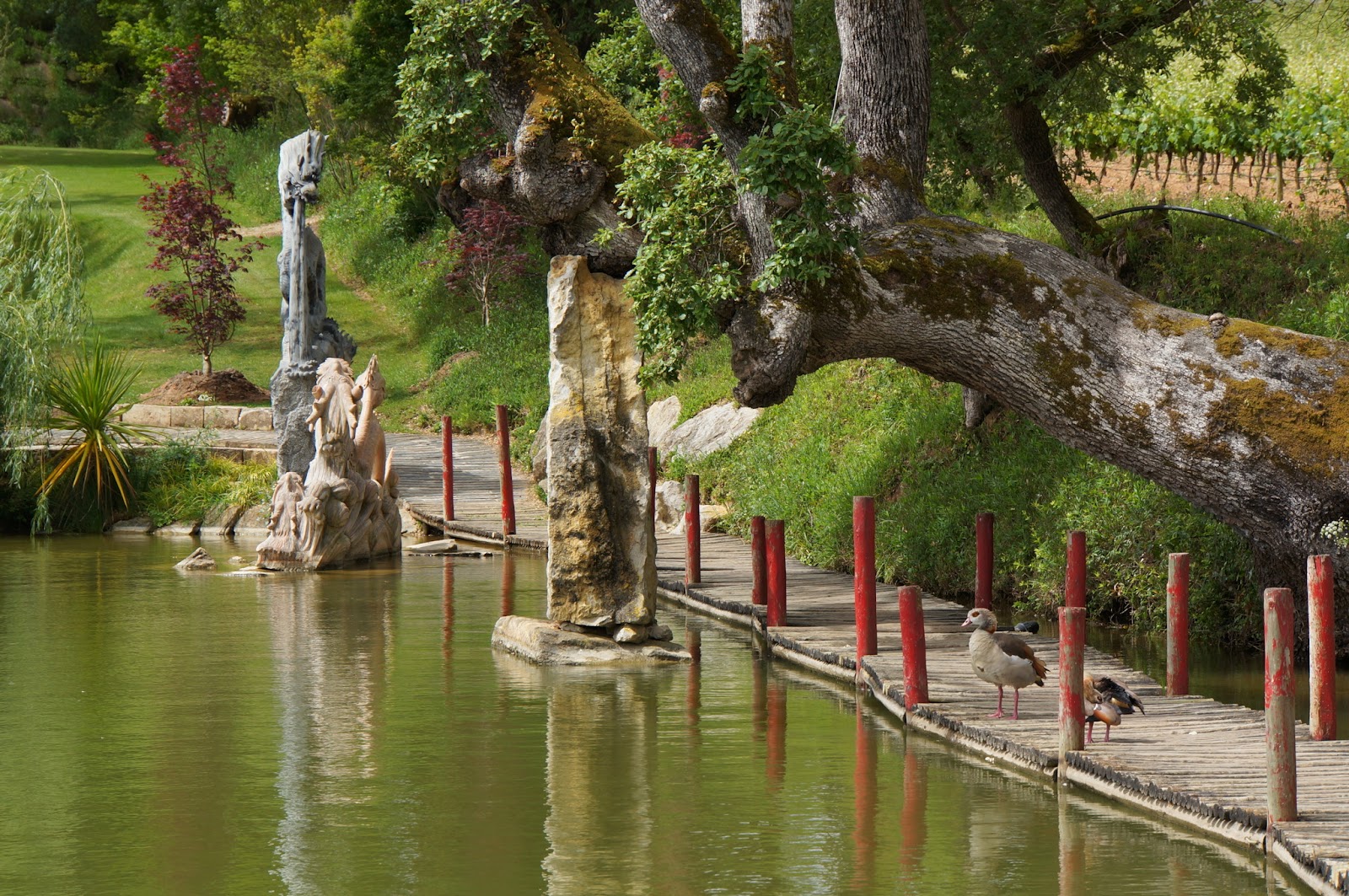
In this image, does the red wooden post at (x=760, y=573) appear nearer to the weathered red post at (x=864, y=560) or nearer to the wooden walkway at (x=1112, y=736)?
the wooden walkway at (x=1112, y=736)

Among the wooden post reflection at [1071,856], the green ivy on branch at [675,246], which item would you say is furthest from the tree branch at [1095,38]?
the wooden post reflection at [1071,856]

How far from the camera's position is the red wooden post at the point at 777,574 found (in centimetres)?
1641

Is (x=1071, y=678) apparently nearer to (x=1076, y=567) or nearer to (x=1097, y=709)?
(x=1097, y=709)

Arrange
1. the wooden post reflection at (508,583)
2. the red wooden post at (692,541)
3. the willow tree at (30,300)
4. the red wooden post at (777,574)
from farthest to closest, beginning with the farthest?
the willow tree at (30,300), the wooden post reflection at (508,583), the red wooden post at (692,541), the red wooden post at (777,574)

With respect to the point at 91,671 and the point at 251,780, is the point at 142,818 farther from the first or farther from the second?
the point at 91,671

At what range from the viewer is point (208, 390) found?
35.0 meters

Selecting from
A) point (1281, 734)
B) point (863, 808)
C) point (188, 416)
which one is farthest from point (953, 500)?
point (188, 416)

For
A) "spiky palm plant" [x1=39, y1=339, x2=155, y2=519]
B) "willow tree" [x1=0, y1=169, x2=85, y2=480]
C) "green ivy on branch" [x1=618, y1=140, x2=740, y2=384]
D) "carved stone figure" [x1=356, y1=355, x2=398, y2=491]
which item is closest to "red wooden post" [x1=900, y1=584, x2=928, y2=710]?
"green ivy on branch" [x1=618, y1=140, x2=740, y2=384]

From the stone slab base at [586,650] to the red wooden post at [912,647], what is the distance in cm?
340

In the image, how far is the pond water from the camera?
9648mm

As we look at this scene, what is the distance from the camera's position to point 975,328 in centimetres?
1439

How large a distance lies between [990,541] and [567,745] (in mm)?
5459

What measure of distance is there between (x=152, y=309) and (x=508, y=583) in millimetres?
25181

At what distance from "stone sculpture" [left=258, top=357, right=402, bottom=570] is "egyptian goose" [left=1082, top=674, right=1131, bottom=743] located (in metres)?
12.6
